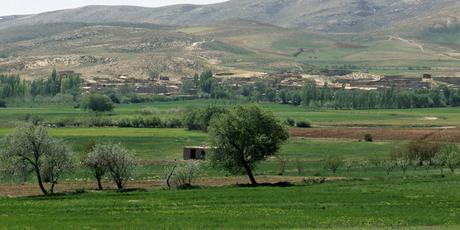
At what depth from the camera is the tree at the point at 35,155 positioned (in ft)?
222

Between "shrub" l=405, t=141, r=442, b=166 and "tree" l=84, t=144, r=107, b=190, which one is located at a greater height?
"tree" l=84, t=144, r=107, b=190

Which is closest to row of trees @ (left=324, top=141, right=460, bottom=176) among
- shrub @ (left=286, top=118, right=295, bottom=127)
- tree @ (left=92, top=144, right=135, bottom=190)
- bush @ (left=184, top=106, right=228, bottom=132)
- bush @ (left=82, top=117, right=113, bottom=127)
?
tree @ (left=92, top=144, right=135, bottom=190)

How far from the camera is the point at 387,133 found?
424 ft

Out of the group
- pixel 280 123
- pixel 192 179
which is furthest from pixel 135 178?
pixel 280 123

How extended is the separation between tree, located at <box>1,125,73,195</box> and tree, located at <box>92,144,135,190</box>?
2.97 metres

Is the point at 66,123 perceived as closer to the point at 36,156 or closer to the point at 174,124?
the point at 174,124

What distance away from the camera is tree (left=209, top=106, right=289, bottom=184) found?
75.1 meters

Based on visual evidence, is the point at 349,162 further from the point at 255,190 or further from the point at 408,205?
the point at 408,205

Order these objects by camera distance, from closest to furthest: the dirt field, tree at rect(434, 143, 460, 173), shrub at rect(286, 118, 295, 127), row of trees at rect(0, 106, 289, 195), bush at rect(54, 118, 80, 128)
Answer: row of trees at rect(0, 106, 289, 195) < tree at rect(434, 143, 460, 173) < the dirt field < shrub at rect(286, 118, 295, 127) < bush at rect(54, 118, 80, 128)

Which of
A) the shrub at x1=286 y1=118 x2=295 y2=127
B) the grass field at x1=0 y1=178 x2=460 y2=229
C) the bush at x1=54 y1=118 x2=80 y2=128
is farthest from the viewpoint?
the bush at x1=54 y1=118 x2=80 y2=128

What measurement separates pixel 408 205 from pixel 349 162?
40449mm

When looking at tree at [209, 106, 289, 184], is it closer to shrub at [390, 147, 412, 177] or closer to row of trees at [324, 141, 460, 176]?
row of trees at [324, 141, 460, 176]

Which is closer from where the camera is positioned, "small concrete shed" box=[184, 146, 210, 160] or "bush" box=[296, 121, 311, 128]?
"small concrete shed" box=[184, 146, 210, 160]

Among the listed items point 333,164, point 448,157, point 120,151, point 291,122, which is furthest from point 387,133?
point 120,151
